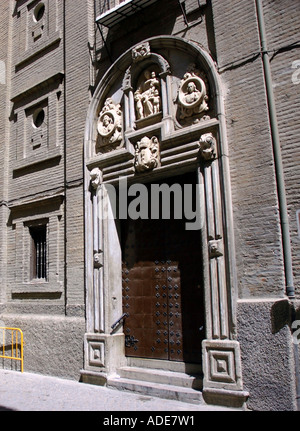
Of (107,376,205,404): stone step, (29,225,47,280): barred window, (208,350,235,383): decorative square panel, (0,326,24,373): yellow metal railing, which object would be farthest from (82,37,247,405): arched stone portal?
(0,326,24,373): yellow metal railing

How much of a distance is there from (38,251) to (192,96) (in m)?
5.01

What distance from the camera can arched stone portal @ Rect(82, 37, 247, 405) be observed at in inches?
230

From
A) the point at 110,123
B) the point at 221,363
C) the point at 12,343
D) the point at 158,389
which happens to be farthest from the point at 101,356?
the point at 110,123

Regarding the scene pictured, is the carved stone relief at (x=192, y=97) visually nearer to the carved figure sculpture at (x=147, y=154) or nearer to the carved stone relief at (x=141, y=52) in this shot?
the carved figure sculpture at (x=147, y=154)

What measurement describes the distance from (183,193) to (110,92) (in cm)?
268

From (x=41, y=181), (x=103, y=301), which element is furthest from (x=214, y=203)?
(x=41, y=181)

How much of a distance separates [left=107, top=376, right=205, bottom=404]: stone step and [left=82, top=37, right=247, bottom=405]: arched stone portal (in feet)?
0.58

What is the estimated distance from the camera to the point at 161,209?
735 cm

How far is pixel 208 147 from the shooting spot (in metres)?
6.21

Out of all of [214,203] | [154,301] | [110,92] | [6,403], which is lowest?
[6,403]

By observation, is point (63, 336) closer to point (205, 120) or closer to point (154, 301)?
point (154, 301)

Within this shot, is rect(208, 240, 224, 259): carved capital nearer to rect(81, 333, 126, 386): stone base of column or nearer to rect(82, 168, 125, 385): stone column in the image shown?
rect(82, 168, 125, 385): stone column

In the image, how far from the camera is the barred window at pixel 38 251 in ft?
30.0

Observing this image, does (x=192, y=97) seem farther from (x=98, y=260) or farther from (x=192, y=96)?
(x=98, y=260)
